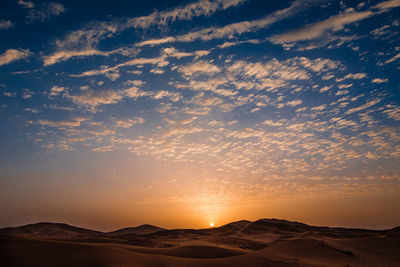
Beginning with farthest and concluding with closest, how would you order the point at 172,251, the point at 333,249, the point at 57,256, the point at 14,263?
the point at 333,249 < the point at 172,251 < the point at 57,256 < the point at 14,263

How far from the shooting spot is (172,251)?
14.4 metres

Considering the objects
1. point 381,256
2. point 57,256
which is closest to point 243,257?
point 57,256

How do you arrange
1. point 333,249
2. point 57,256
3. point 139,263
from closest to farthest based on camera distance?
point 57,256 < point 139,263 < point 333,249

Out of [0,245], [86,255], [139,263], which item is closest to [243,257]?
[139,263]

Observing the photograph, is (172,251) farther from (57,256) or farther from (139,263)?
(57,256)

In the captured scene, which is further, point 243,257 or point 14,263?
point 243,257

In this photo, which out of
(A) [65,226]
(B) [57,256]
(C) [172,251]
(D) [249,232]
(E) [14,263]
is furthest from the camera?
(A) [65,226]

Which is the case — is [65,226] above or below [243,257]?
above

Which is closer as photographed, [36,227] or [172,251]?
[172,251]

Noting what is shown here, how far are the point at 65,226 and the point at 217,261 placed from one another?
6995cm

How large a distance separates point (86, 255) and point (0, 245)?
3.00 m

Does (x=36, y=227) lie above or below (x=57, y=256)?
above

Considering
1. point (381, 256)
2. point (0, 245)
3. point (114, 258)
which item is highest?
point (0, 245)

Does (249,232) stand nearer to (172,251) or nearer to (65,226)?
(172,251)
